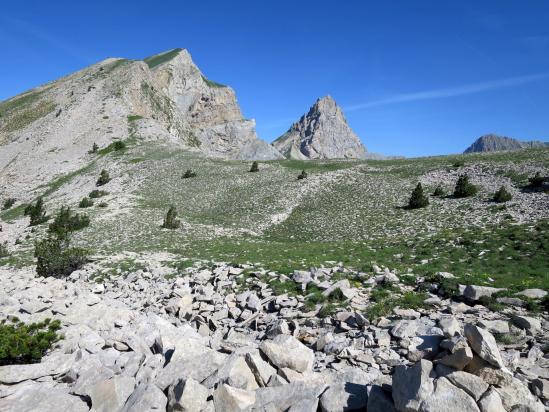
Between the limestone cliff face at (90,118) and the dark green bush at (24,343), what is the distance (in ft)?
203

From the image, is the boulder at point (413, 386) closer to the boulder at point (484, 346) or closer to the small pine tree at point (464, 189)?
the boulder at point (484, 346)

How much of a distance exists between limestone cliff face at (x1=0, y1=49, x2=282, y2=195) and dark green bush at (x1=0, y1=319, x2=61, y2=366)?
203 ft

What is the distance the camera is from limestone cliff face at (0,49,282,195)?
72.4 m

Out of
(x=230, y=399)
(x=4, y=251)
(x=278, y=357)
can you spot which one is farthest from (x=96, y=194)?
(x=230, y=399)

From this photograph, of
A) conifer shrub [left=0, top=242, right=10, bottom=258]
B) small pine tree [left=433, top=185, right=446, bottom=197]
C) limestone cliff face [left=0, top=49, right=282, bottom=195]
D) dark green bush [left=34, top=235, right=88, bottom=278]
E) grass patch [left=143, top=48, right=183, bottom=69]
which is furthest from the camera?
grass patch [left=143, top=48, right=183, bottom=69]

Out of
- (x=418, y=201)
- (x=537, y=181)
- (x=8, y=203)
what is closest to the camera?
(x=537, y=181)

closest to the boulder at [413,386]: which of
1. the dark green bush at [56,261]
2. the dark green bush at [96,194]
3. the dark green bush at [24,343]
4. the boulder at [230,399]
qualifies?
the boulder at [230,399]

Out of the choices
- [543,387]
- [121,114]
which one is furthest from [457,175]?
[121,114]

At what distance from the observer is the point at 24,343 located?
10.2m

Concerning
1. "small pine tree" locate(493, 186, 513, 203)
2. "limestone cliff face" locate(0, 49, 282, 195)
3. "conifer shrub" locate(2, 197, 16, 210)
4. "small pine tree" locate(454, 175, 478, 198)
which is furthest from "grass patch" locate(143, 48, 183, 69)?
"small pine tree" locate(493, 186, 513, 203)

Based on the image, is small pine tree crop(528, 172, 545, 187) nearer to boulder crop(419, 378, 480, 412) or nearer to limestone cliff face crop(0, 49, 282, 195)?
boulder crop(419, 378, 480, 412)

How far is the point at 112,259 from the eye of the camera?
76.8ft

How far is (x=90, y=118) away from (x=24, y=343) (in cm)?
8837

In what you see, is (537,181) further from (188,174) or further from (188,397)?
(188,174)
